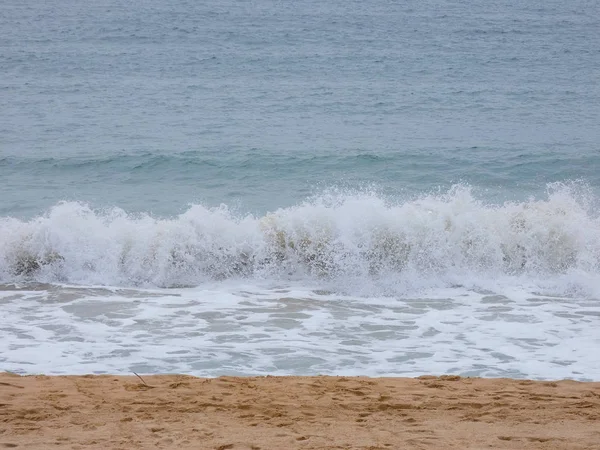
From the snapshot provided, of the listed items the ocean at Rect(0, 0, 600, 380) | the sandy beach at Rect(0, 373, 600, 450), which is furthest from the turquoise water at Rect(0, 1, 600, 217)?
the sandy beach at Rect(0, 373, 600, 450)

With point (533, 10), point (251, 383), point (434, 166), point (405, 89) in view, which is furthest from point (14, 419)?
point (533, 10)

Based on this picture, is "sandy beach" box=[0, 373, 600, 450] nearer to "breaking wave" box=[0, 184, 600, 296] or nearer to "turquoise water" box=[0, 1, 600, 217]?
"breaking wave" box=[0, 184, 600, 296]

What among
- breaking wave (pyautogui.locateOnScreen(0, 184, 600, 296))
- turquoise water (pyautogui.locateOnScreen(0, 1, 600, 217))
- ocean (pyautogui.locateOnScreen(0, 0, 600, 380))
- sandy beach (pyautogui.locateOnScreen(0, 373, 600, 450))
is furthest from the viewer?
turquoise water (pyautogui.locateOnScreen(0, 1, 600, 217))

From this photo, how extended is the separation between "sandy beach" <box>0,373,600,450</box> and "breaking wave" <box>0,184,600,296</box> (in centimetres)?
399

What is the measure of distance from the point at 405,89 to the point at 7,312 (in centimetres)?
1571

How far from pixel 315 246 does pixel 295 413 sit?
211 inches

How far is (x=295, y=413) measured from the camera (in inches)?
205

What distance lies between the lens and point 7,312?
8281 millimetres

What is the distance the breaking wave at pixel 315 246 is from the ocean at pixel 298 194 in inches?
1.2

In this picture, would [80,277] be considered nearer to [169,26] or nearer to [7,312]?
[7,312]

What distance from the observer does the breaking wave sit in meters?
10.0

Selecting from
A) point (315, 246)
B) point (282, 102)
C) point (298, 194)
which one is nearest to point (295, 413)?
point (315, 246)

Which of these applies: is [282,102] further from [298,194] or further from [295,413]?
[295,413]

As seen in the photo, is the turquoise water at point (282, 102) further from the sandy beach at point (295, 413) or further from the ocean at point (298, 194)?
the sandy beach at point (295, 413)
